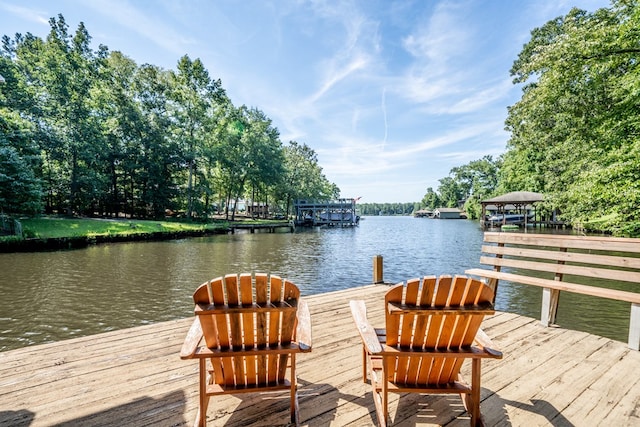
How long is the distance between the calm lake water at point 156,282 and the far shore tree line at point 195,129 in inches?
124

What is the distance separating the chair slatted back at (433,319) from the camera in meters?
1.59

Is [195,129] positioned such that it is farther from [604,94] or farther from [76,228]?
[604,94]

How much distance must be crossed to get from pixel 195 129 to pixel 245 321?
3092 cm

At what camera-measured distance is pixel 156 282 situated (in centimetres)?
946

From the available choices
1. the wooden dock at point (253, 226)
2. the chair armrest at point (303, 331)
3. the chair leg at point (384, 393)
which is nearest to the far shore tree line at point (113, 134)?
the wooden dock at point (253, 226)

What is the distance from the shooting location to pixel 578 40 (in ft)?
23.5

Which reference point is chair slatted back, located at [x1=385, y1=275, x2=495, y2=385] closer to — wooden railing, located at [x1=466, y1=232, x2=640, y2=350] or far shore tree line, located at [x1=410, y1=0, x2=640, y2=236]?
wooden railing, located at [x1=466, y1=232, x2=640, y2=350]

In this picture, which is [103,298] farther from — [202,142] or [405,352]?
[202,142]

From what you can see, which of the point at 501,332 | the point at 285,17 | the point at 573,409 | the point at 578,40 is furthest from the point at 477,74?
the point at 573,409

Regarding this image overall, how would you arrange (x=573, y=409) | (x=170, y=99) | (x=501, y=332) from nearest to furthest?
(x=573, y=409) → (x=501, y=332) → (x=170, y=99)

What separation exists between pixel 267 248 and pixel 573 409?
16.3 meters

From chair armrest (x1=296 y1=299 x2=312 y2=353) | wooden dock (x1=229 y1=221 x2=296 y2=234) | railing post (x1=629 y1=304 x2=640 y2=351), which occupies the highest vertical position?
chair armrest (x1=296 y1=299 x2=312 y2=353)

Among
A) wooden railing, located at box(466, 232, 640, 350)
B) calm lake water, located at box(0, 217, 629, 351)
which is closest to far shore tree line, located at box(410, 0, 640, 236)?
calm lake water, located at box(0, 217, 629, 351)

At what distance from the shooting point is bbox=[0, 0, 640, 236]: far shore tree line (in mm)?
7492
